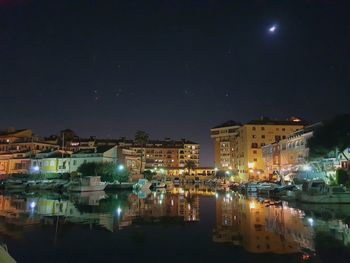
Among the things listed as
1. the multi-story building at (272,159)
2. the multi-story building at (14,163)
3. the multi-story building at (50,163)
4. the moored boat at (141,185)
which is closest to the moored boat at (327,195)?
the moored boat at (141,185)

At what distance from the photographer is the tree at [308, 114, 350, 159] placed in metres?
50.8

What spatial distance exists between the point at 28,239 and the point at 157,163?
566 ft

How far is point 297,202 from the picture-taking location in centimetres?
4628

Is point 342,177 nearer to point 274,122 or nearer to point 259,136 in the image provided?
point 259,136

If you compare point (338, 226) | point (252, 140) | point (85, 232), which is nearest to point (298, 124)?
point (252, 140)

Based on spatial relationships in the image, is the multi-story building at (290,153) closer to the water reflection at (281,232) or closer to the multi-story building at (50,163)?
the water reflection at (281,232)

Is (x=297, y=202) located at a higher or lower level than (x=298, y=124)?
lower

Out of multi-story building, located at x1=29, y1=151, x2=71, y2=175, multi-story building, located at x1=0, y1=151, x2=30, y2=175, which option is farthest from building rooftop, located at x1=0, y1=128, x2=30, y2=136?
multi-story building, located at x1=29, y1=151, x2=71, y2=175

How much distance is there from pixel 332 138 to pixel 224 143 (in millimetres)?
110309

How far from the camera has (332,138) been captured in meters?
51.9

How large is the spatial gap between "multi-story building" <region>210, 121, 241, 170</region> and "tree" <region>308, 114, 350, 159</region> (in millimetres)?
98197

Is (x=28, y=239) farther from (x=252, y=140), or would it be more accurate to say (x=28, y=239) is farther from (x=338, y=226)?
(x=252, y=140)

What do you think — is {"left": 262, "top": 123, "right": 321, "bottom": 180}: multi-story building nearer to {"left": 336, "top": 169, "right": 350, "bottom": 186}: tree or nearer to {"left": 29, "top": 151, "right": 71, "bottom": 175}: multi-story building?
{"left": 336, "top": 169, "right": 350, "bottom": 186}: tree

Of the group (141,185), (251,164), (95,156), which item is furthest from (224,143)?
(141,185)
